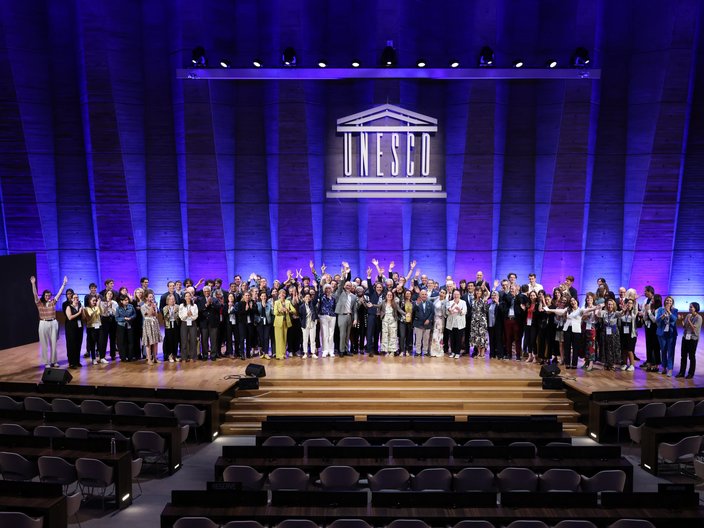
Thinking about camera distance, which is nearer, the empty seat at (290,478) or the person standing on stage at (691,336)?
the empty seat at (290,478)

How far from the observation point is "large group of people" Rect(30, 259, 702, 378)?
10.5 m

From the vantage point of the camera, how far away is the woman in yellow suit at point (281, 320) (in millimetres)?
10781

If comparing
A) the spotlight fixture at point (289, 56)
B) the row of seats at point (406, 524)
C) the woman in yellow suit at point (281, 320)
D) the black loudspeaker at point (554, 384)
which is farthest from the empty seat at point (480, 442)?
the spotlight fixture at point (289, 56)

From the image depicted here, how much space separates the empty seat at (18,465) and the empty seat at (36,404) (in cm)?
213

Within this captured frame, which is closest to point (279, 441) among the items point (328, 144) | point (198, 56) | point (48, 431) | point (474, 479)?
point (474, 479)

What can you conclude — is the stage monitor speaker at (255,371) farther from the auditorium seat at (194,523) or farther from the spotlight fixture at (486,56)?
the spotlight fixture at (486,56)

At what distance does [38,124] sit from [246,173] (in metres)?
5.08

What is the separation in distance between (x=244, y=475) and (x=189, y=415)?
2.44m

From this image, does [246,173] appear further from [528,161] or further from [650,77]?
[650,77]

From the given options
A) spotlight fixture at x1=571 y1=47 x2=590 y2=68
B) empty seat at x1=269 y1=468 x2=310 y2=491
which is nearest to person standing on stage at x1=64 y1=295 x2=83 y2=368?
empty seat at x1=269 y1=468 x2=310 y2=491

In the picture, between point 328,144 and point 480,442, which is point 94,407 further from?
point 328,144

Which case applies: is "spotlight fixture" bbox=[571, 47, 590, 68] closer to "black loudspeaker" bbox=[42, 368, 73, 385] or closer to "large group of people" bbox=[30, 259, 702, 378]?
"large group of people" bbox=[30, 259, 702, 378]

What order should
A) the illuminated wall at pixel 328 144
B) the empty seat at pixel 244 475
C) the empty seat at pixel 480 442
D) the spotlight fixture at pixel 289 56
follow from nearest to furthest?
the empty seat at pixel 244 475 → the empty seat at pixel 480 442 → the spotlight fixture at pixel 289 56 → the illuminated wall at pixel 328 144

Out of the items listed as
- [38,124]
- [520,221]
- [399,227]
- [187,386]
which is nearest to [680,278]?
[520,221]
